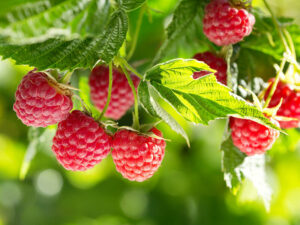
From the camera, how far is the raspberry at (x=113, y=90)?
3.49ft

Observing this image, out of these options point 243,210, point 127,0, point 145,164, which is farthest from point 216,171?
point 127,0

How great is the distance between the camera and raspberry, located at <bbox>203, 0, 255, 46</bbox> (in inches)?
34.0

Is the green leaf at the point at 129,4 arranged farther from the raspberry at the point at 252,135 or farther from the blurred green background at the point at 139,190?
the blurred green background at the point at 139,190

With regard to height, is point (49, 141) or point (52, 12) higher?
point (52, 12)

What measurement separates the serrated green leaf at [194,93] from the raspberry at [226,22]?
0.45 feet

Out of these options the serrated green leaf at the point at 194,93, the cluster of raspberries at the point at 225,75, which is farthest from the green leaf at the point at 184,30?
the serrated green leaf at the point at 194,93

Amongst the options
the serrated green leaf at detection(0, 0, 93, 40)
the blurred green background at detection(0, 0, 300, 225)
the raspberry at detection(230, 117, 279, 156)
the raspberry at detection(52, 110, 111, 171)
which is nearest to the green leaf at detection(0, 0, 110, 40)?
the serrated green leaf at detection(0, 0, 93, 40)

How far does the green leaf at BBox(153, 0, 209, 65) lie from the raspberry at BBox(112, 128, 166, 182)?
16 cm

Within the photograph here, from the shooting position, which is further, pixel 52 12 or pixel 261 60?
pixel 261 60

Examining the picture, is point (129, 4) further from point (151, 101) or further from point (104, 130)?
point (104, 130)

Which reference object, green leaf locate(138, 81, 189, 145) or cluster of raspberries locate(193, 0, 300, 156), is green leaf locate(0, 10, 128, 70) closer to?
green leaf locate(138, 81, 189, 145)

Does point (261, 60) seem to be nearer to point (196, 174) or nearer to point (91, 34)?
point (91, 34)

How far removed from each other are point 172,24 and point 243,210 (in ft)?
5.51

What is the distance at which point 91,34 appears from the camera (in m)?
0.55
